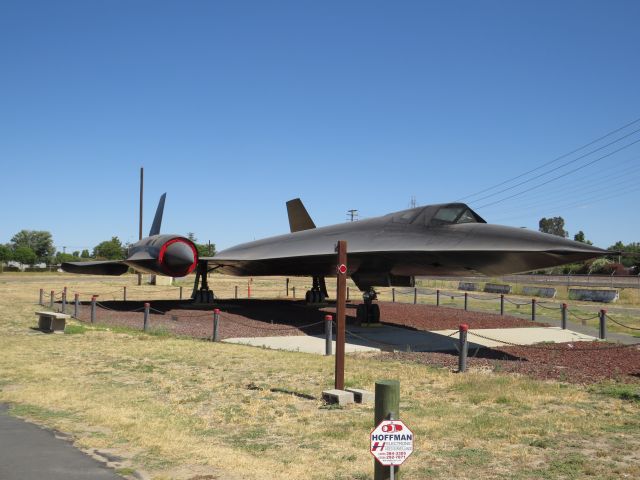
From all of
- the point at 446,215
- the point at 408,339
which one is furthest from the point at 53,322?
the point at 446,215

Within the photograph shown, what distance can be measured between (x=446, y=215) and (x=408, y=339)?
2.93 m

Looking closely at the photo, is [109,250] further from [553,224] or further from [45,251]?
[553,224]

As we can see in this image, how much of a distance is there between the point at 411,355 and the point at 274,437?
217 inches

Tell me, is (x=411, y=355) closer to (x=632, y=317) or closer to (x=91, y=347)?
(x=91, y=347)

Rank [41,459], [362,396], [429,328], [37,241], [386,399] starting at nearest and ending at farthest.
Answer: [386,399], [41,459], [362,396], [429,328], [37,241]

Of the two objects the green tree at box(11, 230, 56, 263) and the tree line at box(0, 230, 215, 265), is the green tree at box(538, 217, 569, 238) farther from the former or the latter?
the green tree at box(11, 230, 56, 263)

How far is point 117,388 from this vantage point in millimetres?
7562

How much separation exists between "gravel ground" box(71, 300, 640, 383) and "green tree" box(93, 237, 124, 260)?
90.3 metres

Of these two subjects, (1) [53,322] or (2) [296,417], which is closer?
(2) [296,417]

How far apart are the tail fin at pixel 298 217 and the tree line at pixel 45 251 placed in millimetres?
65011

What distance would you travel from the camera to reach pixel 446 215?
43.2 ft

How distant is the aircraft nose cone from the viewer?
1739 cm

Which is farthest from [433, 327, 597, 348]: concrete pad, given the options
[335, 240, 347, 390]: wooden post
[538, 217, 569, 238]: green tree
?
[538, 217, 569, 238]: green tree

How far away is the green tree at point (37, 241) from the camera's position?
12862 centimetres
